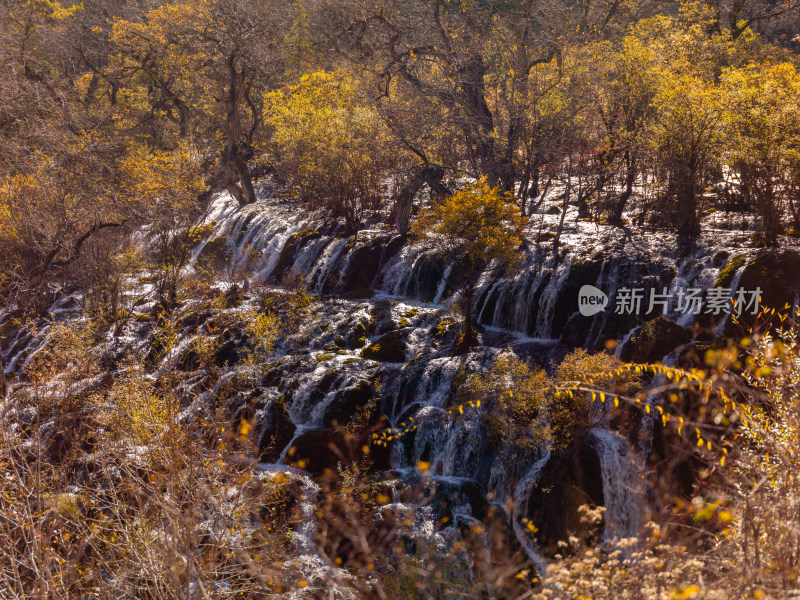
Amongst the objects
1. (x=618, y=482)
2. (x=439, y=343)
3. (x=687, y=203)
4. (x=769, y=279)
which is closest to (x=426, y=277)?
(x=439, y=343)

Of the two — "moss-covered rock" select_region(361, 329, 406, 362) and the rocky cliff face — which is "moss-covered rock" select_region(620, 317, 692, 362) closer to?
the rocky cliff face

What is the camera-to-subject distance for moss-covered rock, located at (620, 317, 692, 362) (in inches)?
462

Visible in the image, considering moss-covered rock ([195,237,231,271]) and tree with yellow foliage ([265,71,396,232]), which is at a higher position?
tree with yellow foliage ([265,71,396,232])

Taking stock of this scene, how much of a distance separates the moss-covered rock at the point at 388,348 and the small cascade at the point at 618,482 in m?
5.77

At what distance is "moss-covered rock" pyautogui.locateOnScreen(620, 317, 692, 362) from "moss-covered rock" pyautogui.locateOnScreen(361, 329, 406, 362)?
19.7 feet

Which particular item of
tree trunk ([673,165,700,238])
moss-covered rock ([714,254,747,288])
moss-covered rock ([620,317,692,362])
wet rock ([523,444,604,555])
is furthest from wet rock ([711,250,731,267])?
wet rock ([523,444,604,555])

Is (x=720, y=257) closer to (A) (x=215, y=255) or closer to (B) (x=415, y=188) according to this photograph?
→ (B) (x=415, y=188)

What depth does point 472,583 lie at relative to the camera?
29.4 feet

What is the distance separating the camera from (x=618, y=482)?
10273 mm

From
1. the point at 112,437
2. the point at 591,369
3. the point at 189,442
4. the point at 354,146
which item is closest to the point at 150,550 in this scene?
the point at 189,442

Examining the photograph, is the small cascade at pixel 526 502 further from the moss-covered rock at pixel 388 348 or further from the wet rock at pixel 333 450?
the moss-covered rock at pixel 388 348

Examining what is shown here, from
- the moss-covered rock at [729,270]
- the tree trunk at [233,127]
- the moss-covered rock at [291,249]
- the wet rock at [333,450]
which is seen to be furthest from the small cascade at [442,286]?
the tree trunk at [233,127]

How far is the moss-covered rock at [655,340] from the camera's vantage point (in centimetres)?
1174

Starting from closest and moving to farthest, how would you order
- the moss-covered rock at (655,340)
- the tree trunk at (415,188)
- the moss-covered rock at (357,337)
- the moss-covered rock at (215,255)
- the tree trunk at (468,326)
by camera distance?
the moss-covered rock at (655,340) < the tree trunk at (468,326) < the moss-covered rock at (357,337) < the tree trunk at (415,188) < the moss-covered rock at (215,255)
